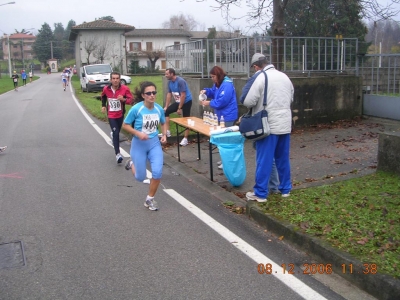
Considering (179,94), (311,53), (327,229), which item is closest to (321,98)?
(311,53)

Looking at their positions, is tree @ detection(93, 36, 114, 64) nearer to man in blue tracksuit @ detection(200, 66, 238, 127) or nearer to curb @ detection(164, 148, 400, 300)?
man in blue tracksuit @ detection(200, 66, 238, 127)

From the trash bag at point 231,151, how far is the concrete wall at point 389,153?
88.8 inches

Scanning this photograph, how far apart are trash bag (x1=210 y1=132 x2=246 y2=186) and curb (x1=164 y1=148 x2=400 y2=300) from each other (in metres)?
0.37

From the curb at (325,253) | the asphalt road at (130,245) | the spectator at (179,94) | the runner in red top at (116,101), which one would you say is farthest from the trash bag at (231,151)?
Answer: the spectator at (179,94)

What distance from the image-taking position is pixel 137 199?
7.08 metres

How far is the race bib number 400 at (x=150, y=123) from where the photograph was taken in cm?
649

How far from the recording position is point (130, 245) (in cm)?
524

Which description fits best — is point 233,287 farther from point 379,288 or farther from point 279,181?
point 279,181

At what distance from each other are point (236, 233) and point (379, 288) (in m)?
1.95

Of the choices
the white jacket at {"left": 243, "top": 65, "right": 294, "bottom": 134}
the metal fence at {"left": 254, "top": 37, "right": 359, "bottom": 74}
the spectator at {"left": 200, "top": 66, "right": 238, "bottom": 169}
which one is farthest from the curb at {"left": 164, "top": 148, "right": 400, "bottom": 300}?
the metal fence at {"left": 254, "top": 37, "right": 359, "bottom": 74}

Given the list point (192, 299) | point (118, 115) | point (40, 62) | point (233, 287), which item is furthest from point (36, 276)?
point (40, 62)

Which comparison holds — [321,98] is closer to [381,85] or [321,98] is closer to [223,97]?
[381,85]

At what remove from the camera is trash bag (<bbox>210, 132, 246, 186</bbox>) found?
7160 mm

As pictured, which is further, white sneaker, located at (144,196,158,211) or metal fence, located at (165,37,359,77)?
metal fence, located at (165,37,359,77)
